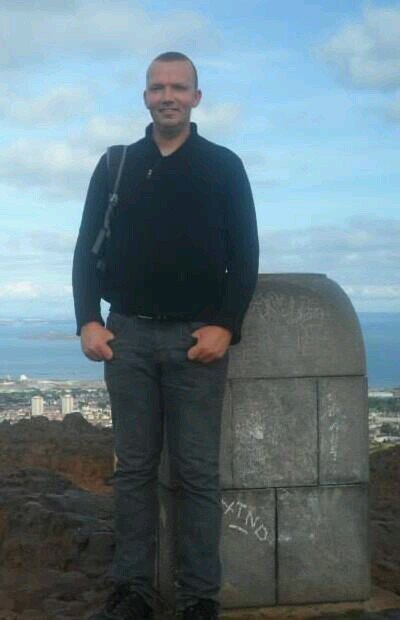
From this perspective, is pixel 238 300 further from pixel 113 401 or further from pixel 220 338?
pixel 113 401

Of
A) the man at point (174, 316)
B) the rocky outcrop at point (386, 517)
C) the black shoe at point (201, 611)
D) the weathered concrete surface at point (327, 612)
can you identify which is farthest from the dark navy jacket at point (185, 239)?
the rocky outcrop at point (386, 517)

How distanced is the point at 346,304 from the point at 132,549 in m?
1.46

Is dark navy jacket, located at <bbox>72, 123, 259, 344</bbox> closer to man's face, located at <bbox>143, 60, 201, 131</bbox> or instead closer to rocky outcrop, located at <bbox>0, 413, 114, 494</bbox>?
man's face, located at <bbox>143, 60, 201, 131</bbox>

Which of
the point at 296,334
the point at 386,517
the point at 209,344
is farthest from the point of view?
the point at 386,517

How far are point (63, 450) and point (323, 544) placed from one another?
5.13 meters

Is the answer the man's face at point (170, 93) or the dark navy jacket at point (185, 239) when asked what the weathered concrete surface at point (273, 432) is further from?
the man's face at point (170, 93)

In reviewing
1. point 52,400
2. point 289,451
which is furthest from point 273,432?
point 52,400

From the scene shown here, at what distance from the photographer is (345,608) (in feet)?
16.2

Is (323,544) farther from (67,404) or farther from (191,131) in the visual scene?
(67,404)

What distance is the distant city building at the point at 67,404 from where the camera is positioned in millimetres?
11625

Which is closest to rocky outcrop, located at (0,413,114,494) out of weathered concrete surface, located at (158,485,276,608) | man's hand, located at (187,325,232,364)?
weathered concrete surface, located at (158,485,276,608)

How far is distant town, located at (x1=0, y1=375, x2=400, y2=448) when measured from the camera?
25.0 feet

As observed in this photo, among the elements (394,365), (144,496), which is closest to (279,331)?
(144,496)

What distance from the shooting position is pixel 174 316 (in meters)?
4.38
